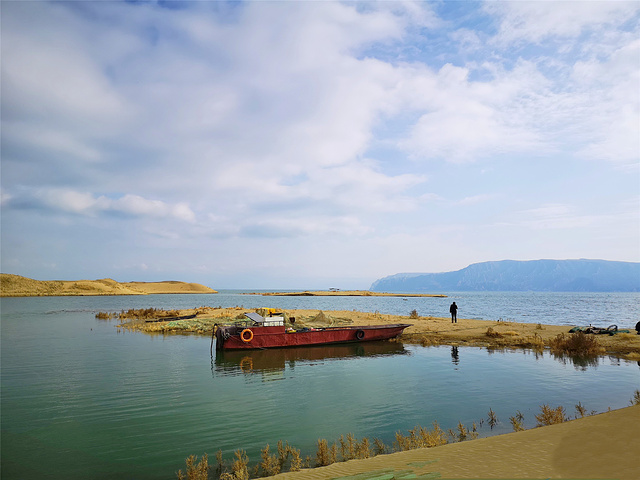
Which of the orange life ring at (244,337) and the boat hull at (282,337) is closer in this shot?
the orange life ring at (244,337)

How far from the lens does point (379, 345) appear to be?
28.5 m

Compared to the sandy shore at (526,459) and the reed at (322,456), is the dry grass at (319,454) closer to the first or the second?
the reed at (322,456)

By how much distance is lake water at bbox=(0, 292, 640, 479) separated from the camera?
9945 mm

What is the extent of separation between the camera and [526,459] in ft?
22.9

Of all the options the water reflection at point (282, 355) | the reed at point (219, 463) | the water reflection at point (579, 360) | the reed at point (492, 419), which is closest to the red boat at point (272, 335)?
the water reflection at point (282, 355)

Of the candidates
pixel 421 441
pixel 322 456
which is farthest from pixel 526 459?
pixel 322 456

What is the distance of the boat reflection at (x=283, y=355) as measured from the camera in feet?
68.1

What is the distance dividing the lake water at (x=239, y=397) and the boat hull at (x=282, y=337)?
121cm

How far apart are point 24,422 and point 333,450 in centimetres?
1103

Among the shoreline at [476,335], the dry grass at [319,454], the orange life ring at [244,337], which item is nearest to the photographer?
the dry grass at [319,454]

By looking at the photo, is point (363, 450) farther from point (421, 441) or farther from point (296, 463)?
point (296, 463)

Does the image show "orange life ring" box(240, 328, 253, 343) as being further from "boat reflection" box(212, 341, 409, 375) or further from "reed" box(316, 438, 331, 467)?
"reed" box(316, 438, 331, 467)

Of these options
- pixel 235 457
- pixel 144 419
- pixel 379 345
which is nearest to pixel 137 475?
pixel 235 457

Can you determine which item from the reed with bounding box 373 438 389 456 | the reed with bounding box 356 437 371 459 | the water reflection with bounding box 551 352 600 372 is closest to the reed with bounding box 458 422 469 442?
the reed with bounding box 373 438 389 456
